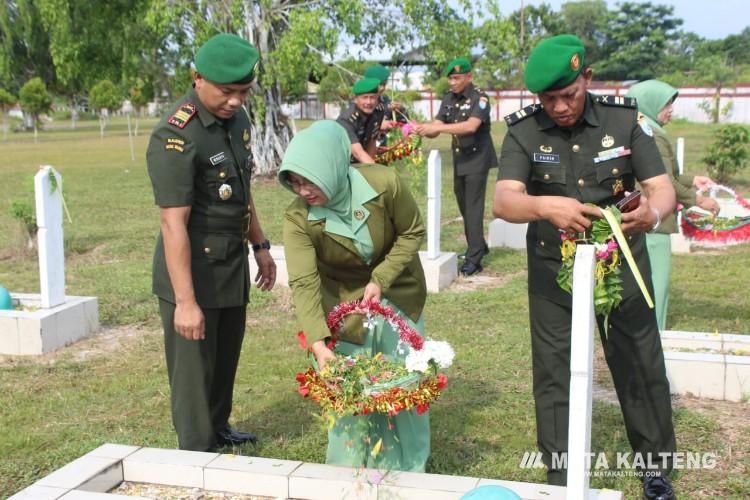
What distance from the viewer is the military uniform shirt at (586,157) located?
3098 millimetres

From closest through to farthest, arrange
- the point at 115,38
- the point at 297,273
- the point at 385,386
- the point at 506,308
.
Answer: the point at 385,386 → the point at 297,273 → the point at 506,308 → the point at 115,38

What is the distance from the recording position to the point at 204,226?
3.48 meters

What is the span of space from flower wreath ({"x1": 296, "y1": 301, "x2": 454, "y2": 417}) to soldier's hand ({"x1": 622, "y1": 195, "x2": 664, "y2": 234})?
819 millimetres

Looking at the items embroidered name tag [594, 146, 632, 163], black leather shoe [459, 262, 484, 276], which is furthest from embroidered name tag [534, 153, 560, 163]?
black leather shoe [459, 262, 484, 276]

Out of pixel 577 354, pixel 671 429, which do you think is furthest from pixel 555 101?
pixel 671 429

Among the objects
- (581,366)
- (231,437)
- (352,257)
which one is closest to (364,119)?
(231,437)

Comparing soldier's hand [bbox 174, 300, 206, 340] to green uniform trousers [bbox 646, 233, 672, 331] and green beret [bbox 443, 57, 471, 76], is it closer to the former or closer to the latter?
green uniform trousers [bbox 646, 233, 672, 331]

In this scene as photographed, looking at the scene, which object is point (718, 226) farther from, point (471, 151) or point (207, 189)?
point (207, 189)

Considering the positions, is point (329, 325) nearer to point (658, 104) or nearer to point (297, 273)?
point (297, 273)

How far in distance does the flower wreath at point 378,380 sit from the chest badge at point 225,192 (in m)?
0.73

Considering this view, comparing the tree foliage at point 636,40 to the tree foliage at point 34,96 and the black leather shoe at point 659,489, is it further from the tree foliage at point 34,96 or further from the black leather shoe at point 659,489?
the black leather shoe at point 659,489

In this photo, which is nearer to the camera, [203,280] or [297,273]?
[297,273]

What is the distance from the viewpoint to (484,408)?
181 inches

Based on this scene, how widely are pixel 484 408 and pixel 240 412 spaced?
4.66ft
